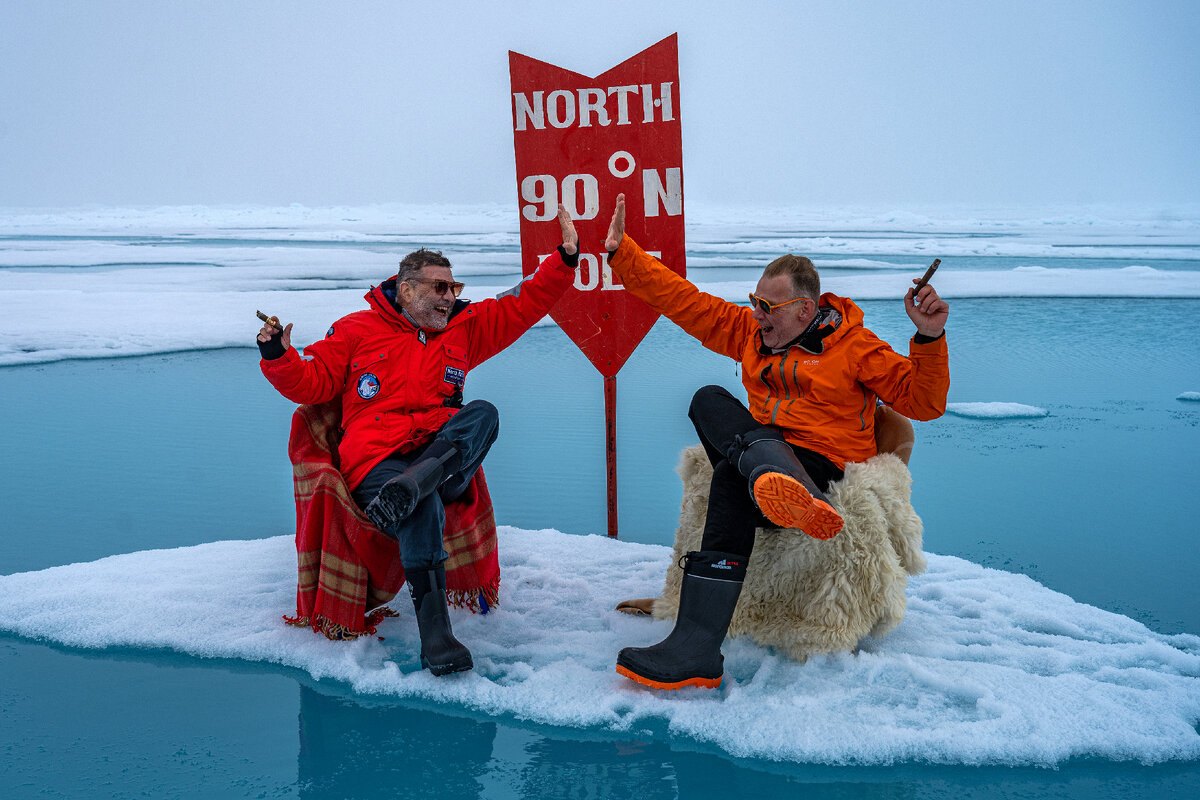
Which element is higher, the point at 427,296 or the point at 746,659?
the point at 427,296

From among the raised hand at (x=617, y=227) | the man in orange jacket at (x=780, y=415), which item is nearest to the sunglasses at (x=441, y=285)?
the raised hand at (x=617, y=227)

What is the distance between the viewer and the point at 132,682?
225 cm

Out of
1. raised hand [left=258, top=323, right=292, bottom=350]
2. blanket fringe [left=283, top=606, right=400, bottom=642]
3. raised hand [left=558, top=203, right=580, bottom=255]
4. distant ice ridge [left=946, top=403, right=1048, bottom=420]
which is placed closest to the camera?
raised hand [left=258, top=323, right=292, bottom=350]

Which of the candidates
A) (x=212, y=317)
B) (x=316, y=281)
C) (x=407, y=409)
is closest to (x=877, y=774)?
(x=407, y=409)

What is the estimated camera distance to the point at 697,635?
2156 mm

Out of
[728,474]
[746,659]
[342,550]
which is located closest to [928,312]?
[728,474]

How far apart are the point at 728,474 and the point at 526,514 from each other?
1521 millimetres

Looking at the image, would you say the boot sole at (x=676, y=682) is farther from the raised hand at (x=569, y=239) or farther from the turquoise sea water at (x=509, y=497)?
the raised hand at (x=569, y=239)

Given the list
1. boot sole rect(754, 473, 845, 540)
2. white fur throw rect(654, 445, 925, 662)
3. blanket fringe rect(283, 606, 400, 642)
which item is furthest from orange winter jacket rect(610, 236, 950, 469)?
blanket fringe rect(283, 606, 400, 642)

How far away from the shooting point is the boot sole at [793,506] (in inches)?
78.2

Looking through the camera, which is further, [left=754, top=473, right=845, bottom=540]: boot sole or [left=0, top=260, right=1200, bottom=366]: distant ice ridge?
[left=0, top=260, right=1200, bottom=366]: distant ice ridge

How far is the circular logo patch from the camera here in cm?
255

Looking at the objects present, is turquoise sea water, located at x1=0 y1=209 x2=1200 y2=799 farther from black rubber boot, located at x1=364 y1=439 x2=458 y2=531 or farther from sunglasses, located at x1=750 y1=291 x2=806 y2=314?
sunglasses, located at x1=750 y1=291 x2=806 y2=314

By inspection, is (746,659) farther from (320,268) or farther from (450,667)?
(320,268)
